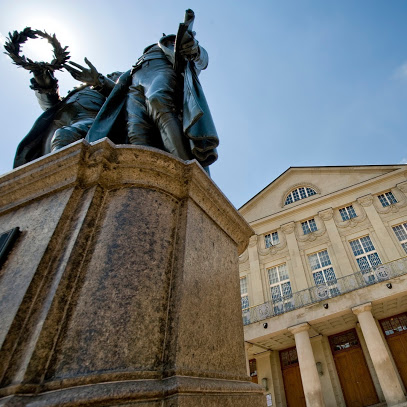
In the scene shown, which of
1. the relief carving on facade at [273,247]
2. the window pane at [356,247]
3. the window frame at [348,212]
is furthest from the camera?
the relief carving on facade at [273,247]

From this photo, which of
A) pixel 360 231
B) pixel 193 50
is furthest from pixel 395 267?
pixel 193 50

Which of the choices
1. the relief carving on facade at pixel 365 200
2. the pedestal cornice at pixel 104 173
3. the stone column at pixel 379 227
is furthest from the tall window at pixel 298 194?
the pedestal cornice at pixel 104 173

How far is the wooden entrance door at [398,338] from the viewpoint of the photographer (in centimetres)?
1244

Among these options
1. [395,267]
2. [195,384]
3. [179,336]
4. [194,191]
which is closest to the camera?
[195,384]

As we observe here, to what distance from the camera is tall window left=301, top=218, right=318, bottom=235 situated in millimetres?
17828

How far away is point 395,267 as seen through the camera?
1305cm

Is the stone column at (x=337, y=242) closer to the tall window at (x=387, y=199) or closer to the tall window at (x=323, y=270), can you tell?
the tall window at (x=323, y=270)

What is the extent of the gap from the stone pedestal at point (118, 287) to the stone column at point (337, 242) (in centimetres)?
1504

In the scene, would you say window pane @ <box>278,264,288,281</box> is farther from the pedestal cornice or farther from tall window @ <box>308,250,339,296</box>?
the pedestal cornice

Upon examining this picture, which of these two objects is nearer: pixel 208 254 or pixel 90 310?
pixel 90 310

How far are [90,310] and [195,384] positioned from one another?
54 centimetres

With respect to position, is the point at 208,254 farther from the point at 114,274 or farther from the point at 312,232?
the point at 312,232

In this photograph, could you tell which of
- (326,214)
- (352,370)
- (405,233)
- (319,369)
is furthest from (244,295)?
(405,233)

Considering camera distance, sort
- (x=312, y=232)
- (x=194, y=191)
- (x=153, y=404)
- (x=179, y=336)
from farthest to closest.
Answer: (x=312, y=232)
(x=194, y=191)
(x=179, y=336)
(x=153, y=404)
